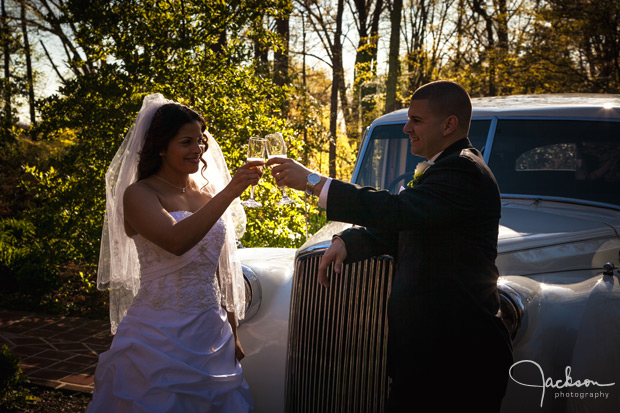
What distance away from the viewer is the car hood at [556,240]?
3.00 m

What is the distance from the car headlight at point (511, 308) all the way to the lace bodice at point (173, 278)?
1.50 meters

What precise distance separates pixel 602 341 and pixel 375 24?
62.9 feet

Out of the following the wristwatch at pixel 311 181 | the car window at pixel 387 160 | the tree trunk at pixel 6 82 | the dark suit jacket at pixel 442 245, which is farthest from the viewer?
the tree trunk at pixel 6 82

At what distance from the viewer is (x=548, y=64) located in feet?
47.1

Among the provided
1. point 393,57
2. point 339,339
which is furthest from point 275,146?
point 393,57

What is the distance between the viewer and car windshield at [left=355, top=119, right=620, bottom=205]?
360cm

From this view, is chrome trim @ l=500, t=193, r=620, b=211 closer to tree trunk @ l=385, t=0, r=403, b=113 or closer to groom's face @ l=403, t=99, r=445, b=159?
groom's face @ l=403, t=99, r=445, b=159

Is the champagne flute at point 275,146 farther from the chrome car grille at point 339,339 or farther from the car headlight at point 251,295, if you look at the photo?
the car headlight at point 251,295

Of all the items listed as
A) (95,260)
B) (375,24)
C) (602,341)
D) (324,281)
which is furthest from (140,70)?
(375,24)

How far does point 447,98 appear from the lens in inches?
93.0

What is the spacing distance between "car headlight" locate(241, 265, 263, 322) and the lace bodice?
49 cm

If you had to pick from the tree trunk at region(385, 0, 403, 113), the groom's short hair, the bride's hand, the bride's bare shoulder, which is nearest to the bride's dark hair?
the bride's bare shoulder

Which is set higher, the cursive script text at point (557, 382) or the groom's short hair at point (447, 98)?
the groom's short hair at point (447, 98)

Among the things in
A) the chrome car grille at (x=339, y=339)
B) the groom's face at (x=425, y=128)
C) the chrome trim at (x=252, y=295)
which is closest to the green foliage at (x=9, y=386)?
the chrome trim at (x=252, y=295)
